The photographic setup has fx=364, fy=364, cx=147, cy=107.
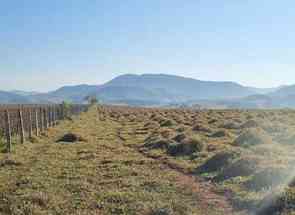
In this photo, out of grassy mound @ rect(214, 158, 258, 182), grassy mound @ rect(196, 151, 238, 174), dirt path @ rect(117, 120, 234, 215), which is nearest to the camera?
dirt path @ rect(117, 120, 234, 215)

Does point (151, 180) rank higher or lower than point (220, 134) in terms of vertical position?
lower

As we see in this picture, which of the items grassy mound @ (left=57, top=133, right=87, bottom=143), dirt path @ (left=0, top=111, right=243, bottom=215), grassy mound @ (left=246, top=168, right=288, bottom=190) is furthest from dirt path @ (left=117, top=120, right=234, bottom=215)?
grassy mound @ (left=57, top=133, right=87, bottom=143)

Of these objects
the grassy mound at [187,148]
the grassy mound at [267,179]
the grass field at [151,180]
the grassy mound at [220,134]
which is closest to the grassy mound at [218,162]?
the grass field at [151,180]

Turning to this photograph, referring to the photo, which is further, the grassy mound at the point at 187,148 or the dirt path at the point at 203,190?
the grassy mound at the point at 187,148

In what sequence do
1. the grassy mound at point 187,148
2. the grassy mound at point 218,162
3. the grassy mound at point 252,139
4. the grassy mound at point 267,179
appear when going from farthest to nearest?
the grassy mound at point 252,139
the grassy mound at point 187,148
the grassy mound at point 218,162
the grassy mound at point 267,179

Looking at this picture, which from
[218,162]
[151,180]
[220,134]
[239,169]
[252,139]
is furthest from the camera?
[220,134]

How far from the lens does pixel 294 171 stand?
1382 cm

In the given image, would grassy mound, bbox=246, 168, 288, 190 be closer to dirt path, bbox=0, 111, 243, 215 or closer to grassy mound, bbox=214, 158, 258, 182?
grassy mound, bbox=214, 158, 258, 182

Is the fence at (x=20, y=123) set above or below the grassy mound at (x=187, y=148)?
above

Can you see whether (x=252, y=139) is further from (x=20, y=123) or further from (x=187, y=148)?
(x=20, y=123)

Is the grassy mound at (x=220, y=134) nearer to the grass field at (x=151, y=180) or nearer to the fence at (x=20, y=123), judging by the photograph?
the grass field at (x=151, y=180)

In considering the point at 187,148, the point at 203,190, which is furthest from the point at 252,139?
the point at 203,190

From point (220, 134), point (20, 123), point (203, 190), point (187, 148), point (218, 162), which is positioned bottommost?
point (203, 190)

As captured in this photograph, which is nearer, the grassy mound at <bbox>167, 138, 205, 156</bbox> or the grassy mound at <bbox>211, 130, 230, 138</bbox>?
the grassy mound at <bbox>167, 138, 205, 156</bbox>
